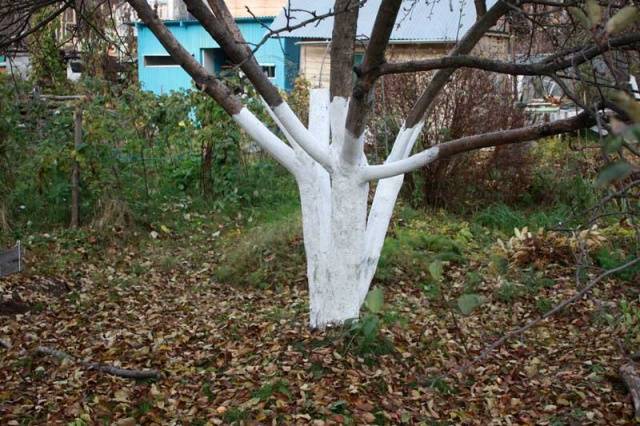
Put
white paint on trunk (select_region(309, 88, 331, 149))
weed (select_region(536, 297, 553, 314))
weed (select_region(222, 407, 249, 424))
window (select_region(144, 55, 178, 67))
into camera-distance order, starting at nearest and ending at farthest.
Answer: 1. weed (select_region(222, 407, 249, 424))
2. white paint on trunk (select_region(309, 88, 331, 149))
3. weed (select_region(536, 297, 553, 314))
4. window (select_region(144, 55, 178, 67))

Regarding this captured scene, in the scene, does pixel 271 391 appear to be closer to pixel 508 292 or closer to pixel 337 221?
pixel 337 221

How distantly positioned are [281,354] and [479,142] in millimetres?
1762

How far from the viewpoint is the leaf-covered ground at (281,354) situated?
13.3 ft

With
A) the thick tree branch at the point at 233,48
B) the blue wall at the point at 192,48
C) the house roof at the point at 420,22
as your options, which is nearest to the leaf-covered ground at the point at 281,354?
the thick tree branch at the point at 233,48

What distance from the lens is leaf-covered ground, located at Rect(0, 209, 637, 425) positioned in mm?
4039

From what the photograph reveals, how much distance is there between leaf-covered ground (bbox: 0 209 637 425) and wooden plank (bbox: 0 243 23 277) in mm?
536

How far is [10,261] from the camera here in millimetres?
4770

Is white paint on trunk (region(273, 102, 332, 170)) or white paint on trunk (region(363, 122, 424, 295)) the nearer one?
white paint on trunk (region(273, 102, 332, 170))

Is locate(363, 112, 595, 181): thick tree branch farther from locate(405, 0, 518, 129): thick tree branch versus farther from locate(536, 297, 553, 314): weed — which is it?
locate(536, 297, 553, 314): weed

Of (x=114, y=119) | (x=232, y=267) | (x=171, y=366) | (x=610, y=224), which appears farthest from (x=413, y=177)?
(x=171, y=366)

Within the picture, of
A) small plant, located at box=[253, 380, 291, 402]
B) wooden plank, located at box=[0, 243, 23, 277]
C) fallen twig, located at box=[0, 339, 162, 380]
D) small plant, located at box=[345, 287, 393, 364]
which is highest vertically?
wooden plank, located at box=[0, 243, 23, 277]

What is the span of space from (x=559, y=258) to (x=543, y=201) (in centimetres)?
215

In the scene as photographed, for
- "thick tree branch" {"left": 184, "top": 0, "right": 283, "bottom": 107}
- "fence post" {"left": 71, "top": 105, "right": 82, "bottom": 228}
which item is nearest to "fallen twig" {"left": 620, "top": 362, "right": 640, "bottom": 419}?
"thick tree branch" {"left": 184, "top": 0, "right": 283, "bottom": 107}

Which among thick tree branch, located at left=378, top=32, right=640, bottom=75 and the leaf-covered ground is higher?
thick tree branch, located at left=378, top=32, right=640, bottom=75
